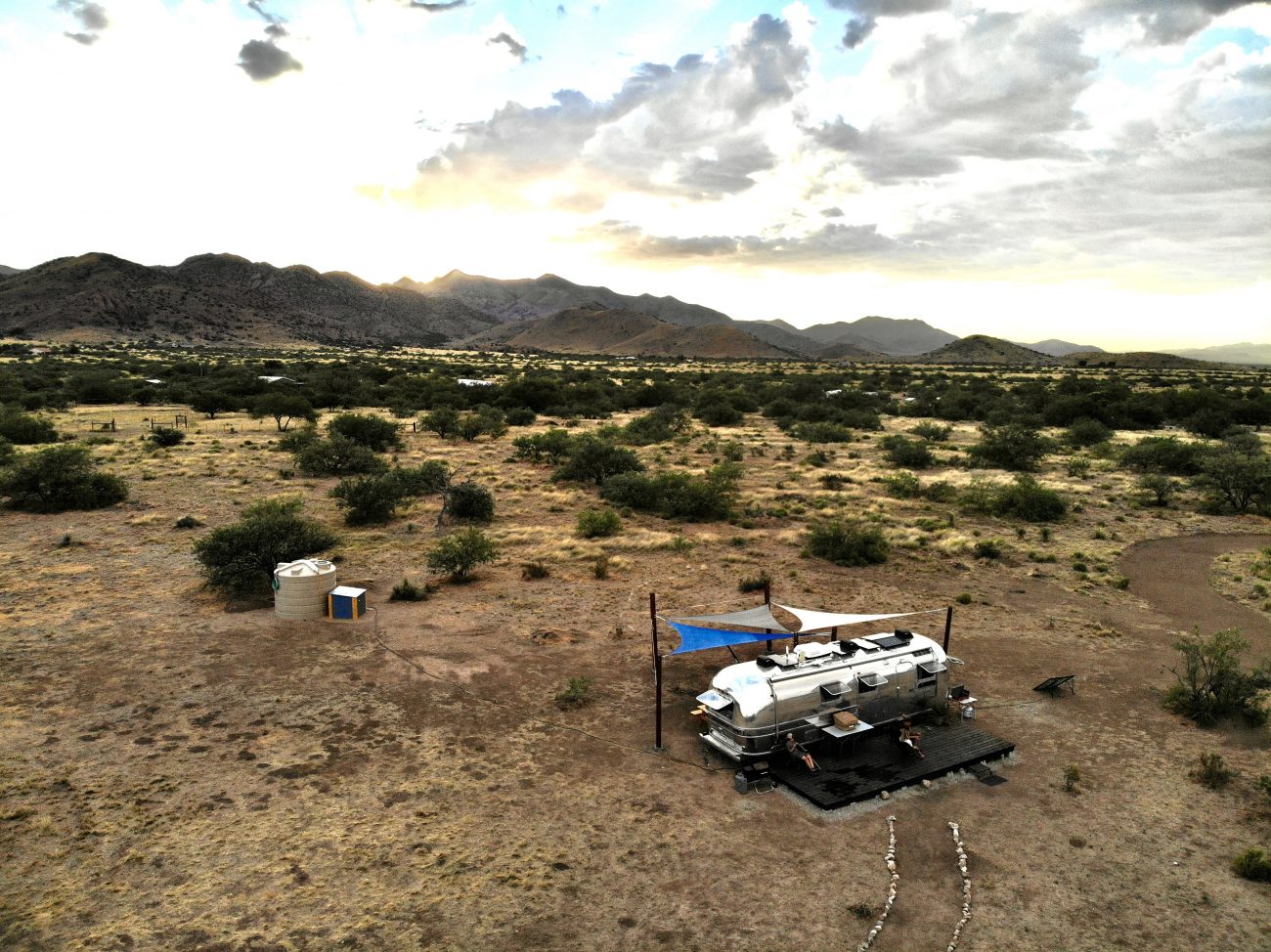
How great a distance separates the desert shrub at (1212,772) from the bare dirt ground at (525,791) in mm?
242

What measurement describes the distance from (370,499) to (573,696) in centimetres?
1551

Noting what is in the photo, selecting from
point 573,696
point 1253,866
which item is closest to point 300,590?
Result: point 573,696

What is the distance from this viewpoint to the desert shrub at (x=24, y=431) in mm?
38688

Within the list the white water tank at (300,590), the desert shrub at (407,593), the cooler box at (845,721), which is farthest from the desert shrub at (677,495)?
the cooler box at (845,721)

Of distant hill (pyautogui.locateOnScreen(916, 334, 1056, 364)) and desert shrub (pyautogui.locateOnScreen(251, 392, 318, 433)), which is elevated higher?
distant hill (pyautogui.locateOnScreen(916, 334, 1056, 364))

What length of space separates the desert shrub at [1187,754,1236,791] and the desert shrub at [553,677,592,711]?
10.1 metres

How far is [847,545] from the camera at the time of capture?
23609 millimetres

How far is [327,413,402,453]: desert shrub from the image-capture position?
41031 mm

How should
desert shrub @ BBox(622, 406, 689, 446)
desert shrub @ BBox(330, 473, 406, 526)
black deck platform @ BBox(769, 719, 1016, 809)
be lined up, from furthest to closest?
desert shrub @ BBox(622, 406, 689, 446) → desert shrub @ BBox(330, 473, 406, 526) → black deck platform @ BBox(769, 719, 1016, 809)

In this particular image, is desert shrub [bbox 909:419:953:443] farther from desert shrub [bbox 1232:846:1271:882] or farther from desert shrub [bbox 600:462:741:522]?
desert shrub [bbox 1232:846:1271:882]

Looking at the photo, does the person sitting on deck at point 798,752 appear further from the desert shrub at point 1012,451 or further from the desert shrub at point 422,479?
the desert shrub at point 1012,451

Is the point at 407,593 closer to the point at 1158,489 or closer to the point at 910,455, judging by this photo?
the point at 910,455

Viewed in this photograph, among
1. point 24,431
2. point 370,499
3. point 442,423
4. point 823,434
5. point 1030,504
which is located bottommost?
point 1030,504

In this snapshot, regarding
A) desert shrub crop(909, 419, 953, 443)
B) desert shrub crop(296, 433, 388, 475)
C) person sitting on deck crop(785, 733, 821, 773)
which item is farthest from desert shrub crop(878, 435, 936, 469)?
person sitting on deck crop(785, 733, 821, 773)
